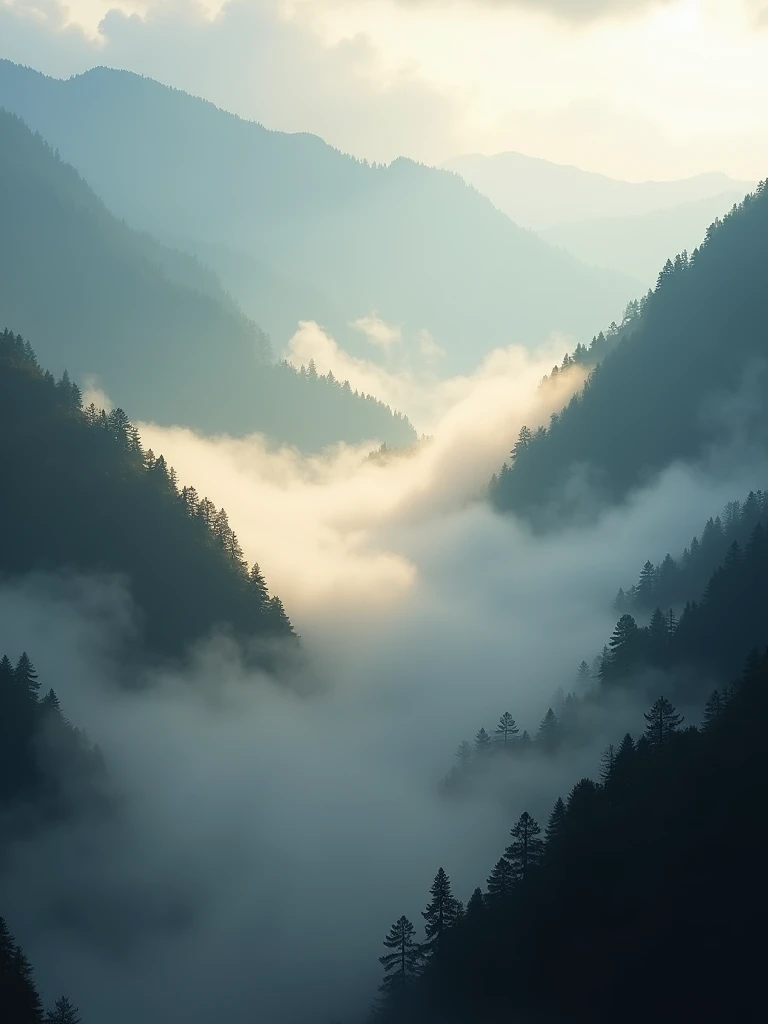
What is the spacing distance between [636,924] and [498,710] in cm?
8629

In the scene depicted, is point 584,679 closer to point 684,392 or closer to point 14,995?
point 684,392

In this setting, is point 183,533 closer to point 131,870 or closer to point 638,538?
point 131,870

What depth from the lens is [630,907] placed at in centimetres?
6869

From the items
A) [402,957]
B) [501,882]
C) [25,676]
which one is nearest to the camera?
[501,882]

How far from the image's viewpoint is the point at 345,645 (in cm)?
18775

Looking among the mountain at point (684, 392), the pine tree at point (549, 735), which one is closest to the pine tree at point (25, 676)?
the pine tree at point (549, 735)

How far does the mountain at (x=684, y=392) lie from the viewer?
18725 centimetres

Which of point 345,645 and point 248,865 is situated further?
point 345,645

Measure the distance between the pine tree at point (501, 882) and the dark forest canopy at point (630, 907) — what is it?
3.9 inches

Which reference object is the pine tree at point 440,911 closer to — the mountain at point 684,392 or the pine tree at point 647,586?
the pine tree at point 647,586

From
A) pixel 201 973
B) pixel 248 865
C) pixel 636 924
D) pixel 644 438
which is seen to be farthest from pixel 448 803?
pixel 644 438

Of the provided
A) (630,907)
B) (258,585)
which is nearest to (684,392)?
(258,585)

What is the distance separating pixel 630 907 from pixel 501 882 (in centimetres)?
1341

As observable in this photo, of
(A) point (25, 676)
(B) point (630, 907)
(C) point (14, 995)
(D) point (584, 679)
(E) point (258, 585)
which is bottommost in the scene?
(B) point (630, 907)
